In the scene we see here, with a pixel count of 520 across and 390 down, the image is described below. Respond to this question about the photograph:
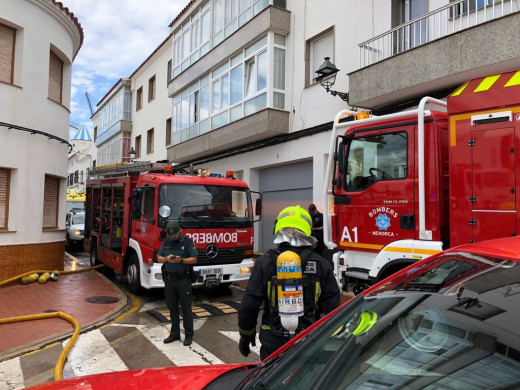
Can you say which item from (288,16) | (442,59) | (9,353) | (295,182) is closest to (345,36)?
(288,16)

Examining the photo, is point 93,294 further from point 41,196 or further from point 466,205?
point 466,205

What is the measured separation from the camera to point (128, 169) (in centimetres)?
991

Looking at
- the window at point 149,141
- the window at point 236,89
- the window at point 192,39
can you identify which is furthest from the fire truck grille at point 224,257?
the window at point 149,141

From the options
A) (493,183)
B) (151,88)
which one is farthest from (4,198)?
(151,88)

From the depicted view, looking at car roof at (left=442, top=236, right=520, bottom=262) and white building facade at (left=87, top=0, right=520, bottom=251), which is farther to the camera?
white building facade at (left=87, top=0, right=520, bottom=251)

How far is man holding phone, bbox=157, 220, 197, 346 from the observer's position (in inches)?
215

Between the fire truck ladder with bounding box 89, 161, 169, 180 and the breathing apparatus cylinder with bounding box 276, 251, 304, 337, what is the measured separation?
640 centimetres

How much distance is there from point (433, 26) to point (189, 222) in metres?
6.57

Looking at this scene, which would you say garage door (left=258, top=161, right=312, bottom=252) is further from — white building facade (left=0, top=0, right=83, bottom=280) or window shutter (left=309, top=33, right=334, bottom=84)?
white building facade (left=0, top=0, right=83, bottom=280)

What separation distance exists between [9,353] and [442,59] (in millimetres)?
8455

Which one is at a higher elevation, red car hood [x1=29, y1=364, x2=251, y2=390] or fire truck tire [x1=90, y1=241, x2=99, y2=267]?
red car hood [x1=29, y1=364, x2=251, y2=390]

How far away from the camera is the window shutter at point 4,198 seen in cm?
905

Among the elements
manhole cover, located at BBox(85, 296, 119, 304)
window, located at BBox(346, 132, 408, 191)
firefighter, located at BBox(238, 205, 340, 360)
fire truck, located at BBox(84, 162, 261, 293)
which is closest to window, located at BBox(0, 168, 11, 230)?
fire truck, located at BBox(84, 162, 261, 293)

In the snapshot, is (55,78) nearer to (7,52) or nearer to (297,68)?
(7,52)
